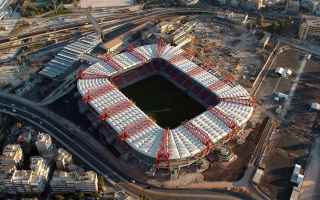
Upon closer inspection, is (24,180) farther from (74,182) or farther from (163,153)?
(163,153)

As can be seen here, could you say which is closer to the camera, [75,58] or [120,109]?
[120,109]

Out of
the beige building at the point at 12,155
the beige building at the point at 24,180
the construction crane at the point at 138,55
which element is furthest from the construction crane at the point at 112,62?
the beige building at the point at 24,180

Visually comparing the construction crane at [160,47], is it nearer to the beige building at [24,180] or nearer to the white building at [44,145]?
the white building at [44,145]

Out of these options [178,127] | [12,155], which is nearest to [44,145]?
[12,155]

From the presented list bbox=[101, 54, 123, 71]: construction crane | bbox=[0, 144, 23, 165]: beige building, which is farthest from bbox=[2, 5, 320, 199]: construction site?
bbox=[0, 144, 23, 165]: beige building

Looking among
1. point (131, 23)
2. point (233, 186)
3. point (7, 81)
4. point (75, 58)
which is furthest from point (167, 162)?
point (131, 23)

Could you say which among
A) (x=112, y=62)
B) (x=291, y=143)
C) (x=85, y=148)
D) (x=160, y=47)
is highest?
(x=160, y=47)

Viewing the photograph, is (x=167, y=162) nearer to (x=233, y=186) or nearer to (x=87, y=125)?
(x=233, y=186)
